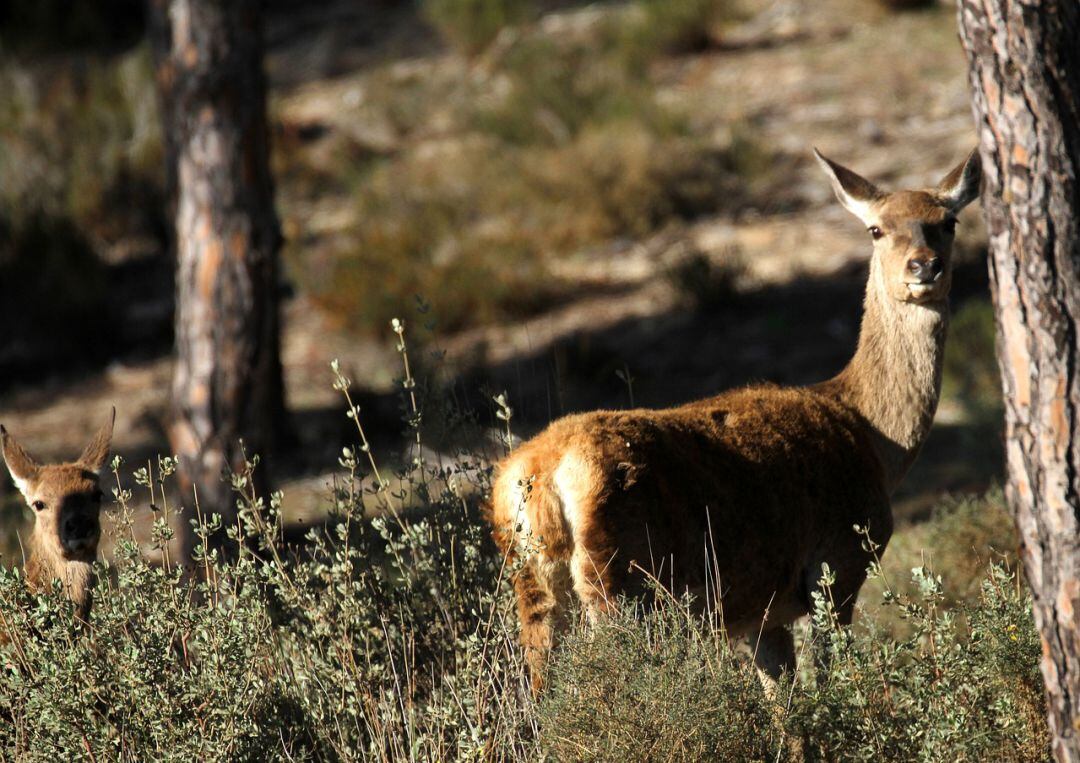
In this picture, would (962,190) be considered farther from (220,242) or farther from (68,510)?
(220,242)

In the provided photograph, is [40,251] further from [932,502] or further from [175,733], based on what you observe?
[175,733]

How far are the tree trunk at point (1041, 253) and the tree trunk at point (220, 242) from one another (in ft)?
18.1

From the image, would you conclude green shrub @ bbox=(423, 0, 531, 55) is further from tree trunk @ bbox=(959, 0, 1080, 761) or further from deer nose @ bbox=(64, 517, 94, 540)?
tree trunk @ bbox=(959, 0, 1080, 761)

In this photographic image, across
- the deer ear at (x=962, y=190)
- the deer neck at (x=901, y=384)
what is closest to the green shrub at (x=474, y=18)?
the deer ear at (x=962, y=190)

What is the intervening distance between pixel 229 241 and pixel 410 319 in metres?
5.12

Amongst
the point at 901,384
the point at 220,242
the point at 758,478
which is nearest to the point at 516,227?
the point at 220,242

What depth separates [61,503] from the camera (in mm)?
6008

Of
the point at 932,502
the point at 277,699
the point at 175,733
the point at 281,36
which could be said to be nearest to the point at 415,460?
the point at 277,699

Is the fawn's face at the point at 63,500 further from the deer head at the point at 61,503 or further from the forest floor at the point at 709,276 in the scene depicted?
the forest floor at the point at 709,276

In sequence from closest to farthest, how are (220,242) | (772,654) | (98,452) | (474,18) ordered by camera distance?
1. (772,654)
2. (98,452)
3. (220,242)
4. (474,18)

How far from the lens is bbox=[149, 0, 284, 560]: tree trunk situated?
27.3 feet

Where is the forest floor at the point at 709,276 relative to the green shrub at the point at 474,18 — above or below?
below

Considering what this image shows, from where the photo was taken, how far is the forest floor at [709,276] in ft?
37.9

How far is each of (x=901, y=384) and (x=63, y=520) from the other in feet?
12.9
